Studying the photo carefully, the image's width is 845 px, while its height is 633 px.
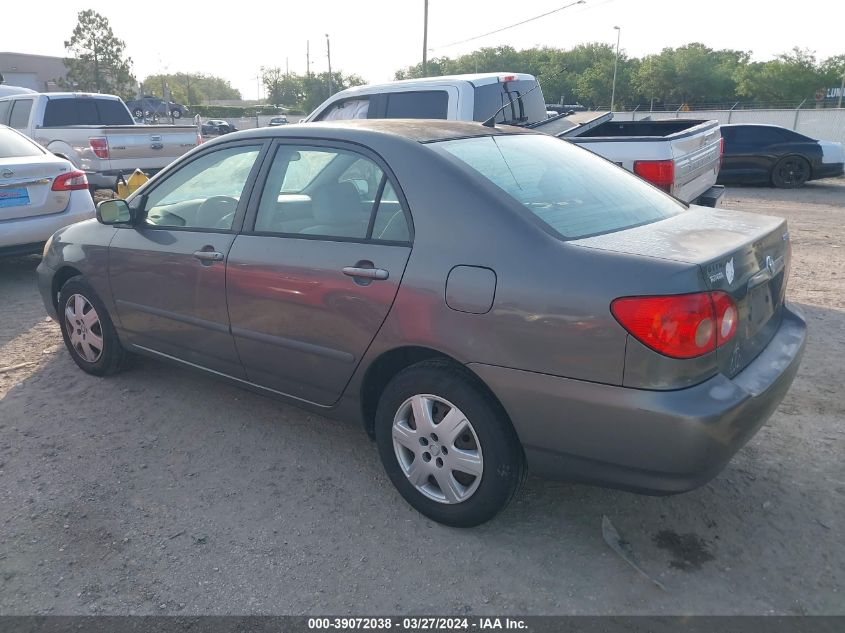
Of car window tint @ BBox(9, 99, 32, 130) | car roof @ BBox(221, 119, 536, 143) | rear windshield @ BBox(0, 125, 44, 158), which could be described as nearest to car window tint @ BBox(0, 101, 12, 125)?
car window tint @ BBox(9, 99, 32, 130)

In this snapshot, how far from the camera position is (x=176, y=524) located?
→ 3.06 m

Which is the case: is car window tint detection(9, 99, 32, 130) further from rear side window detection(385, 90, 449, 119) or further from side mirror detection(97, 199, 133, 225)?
side mirror detection(97, 199, 133, 225)

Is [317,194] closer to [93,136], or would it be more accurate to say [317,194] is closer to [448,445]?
[448,445]

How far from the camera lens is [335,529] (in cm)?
302

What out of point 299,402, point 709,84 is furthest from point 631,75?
point 299,402

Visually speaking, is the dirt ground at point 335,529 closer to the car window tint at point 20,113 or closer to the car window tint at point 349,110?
the car window tint at point 349,110

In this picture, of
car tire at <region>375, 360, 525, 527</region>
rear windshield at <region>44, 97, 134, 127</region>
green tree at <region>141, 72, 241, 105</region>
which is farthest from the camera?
green tree at <region>141, 72, 241, 105</region>

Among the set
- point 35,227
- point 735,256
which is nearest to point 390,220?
point 735,256

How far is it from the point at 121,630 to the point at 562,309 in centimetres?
191

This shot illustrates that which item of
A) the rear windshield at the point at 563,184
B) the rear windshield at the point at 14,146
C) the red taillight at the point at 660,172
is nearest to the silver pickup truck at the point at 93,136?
the rear windshield at the point at 14,146

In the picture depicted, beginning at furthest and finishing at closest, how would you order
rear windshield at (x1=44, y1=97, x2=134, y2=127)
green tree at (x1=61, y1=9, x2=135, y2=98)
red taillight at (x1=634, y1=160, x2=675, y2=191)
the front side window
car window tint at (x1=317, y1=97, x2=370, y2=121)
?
green tree at (x1=61, y1=9, x2=135, y2=98)
rear windshield at (x1=44, y1=97, x2=134, y2=127)
car window tint at (x1=317, y1=97, x2=370, y2=121)
red taillight at (x1=634, y1=160, x2=675, y2=191)
the front side window

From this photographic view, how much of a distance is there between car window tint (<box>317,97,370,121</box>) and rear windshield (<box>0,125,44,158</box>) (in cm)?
299

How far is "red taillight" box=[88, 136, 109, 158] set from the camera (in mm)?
10383

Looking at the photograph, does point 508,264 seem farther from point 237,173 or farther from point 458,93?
point 458,93
